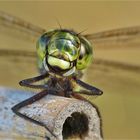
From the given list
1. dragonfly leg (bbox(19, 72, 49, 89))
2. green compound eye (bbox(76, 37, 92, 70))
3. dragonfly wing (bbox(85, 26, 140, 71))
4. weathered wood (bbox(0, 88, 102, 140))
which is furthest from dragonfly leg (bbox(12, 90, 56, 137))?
dragonfly wing (bbox(85, 26, 140, 71))

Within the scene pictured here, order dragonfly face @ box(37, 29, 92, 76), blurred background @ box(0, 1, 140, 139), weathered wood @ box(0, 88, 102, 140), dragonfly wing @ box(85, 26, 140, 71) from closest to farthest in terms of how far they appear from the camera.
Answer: weathered wood @ box(0, 88, 102, 140), dragonfly face @ box(37, 29, 92, 76), dragonfly wing @ box(85, 26, 140, 71), blurred background @ box(0, 1, 140, 139)

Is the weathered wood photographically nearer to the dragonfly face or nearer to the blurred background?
the dragonfly face

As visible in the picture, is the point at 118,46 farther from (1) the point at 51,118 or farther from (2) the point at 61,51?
(1) the point at 51,118

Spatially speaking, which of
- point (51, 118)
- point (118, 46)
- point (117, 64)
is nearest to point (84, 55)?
point (51, 118)

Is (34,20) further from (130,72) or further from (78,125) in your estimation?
(78,125)

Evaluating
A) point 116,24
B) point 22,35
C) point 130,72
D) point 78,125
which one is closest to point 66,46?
point 78,125

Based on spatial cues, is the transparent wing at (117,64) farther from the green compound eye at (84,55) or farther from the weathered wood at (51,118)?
the weathered wood at (51,118)
